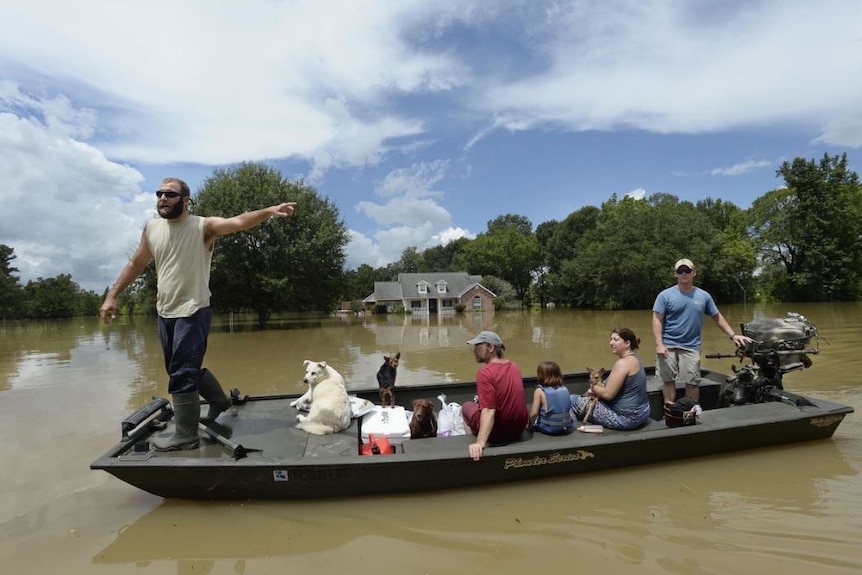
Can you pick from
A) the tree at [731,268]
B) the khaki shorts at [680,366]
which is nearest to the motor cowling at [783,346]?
the khaki shorts at [680,366]

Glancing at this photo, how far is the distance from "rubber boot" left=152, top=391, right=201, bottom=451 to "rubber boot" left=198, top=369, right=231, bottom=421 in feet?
1.27

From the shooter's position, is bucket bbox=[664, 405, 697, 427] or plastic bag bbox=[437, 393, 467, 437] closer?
bucket bbox=[664, 405, 697, 427]

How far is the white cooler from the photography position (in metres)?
4.77

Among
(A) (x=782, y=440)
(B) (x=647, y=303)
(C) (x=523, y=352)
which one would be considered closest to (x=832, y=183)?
(B) (x=647, y=303)

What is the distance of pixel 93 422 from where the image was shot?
6.88m

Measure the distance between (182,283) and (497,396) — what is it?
2.75 meters

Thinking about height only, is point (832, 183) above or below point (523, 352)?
above

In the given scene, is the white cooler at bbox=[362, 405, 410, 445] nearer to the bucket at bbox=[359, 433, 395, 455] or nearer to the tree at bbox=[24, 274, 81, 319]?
the bucket at bbox=[359, 433, 395, 455]

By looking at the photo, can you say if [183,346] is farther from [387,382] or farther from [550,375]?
[550,375]

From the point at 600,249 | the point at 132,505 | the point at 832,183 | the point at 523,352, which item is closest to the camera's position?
the point at 132,505

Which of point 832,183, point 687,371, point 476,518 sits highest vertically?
point 832,183

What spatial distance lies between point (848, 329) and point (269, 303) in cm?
2521

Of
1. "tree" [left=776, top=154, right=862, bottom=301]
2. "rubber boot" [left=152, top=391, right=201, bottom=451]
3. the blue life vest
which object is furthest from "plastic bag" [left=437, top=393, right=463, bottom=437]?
"tree" [left=776, top=154, right=862, bottom=301]

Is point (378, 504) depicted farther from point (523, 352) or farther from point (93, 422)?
point (523, 352)
